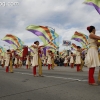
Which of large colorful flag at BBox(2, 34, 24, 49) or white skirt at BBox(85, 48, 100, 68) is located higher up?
large colorful flag at BBox(2, 34, 24, 49)

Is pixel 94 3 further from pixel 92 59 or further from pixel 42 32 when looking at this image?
pixel 42 32

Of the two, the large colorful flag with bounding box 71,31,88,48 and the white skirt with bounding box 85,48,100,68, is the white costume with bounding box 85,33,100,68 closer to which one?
the white skirt with bounding box 85,48,100,68

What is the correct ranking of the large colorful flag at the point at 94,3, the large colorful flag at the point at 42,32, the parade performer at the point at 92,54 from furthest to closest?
the large colorful flag at the point at 42,32, the large colorful flag at the point at 94,3, the parade performer at the point at 92,54


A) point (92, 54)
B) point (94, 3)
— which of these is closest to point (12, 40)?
point (94, 3)

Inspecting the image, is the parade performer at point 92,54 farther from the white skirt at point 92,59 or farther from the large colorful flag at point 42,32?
the large colorful flag at point 42,32

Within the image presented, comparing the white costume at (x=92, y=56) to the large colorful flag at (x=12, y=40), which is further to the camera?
the large colorful flag at (x=12, y=40)

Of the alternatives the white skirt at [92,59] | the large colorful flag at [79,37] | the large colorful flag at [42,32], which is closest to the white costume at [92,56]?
the white skirt at [92,59]

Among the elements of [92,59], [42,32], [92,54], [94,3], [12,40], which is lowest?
[92,59]

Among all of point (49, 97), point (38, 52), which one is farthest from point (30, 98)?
point (38, 52)

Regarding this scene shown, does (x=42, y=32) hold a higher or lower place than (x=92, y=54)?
higher

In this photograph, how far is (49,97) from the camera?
4.78 m

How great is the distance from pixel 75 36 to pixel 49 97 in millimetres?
26468

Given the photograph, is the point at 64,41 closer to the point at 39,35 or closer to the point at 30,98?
the point at 39,35

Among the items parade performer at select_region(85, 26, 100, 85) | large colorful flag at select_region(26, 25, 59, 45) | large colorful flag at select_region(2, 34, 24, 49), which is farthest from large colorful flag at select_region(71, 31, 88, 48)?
parade performer at select_region(85, 26, 100, 85)
